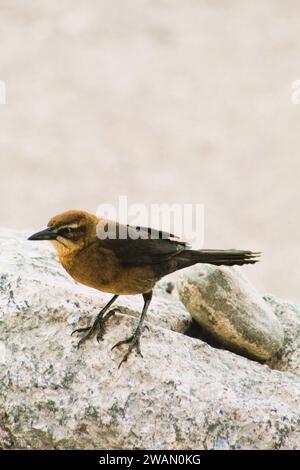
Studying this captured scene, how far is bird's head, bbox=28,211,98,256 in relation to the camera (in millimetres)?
4254

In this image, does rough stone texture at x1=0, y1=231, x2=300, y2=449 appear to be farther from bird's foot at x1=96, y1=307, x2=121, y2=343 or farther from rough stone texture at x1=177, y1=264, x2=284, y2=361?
rough stone texture at x1=177, y1=264, x2=284, y2=361

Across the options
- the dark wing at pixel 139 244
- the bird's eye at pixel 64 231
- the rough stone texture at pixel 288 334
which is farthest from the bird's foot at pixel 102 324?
the rough stone texture at pixel 288 334

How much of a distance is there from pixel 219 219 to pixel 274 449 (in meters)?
6.90

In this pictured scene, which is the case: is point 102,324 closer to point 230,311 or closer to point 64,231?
point 64,231

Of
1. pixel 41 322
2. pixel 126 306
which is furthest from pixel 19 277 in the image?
pixel 126 306

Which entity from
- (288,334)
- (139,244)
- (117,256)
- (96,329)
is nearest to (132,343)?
(96,329)

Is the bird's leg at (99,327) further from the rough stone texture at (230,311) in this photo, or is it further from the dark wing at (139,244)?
the rough stone texture at (230,311)

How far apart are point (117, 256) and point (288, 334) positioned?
1.43m

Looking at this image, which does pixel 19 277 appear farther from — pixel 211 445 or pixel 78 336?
pixel 211 445

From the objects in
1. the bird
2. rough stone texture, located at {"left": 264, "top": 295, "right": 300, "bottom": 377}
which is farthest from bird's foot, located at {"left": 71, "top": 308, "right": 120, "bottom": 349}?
rough stone texture, located at {"left": 264, "top": 295, "right": 300, "bottom": 377}

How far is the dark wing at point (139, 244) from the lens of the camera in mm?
4496

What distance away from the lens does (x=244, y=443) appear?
3.97m

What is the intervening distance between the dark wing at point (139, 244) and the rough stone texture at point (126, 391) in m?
0.41

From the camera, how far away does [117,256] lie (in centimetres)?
448
